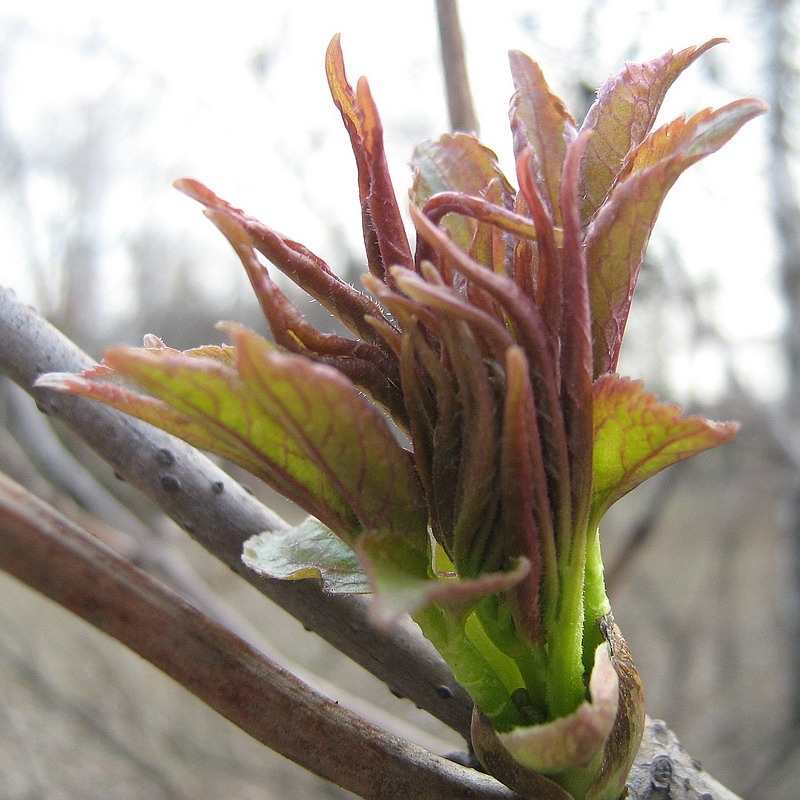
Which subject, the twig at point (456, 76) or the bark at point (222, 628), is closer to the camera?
the bark at point (222, 628)

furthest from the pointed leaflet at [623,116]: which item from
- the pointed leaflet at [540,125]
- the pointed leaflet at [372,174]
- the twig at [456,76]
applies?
the twig at [456,76]

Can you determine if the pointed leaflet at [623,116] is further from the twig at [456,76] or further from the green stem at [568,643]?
the twig at [456,76]

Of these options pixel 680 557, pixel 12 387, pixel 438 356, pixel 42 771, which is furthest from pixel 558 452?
pixel 680 557

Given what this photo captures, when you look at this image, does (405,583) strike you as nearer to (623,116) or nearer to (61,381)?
(61,381)

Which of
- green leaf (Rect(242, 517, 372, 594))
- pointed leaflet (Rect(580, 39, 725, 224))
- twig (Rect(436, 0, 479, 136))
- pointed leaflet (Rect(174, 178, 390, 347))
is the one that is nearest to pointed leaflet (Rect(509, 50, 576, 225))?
pointed leaflet (Rect(580, 39, 725, 224))

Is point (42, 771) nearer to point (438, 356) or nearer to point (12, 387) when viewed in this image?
point (12, 387)

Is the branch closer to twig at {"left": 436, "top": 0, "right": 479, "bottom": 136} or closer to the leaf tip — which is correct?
the leaf tip
